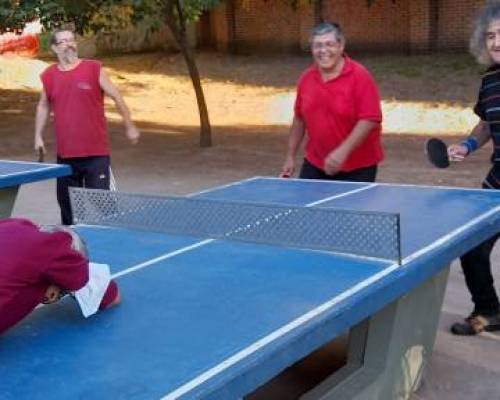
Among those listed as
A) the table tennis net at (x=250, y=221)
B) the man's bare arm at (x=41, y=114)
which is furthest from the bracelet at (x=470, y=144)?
the man's bare arm at (x=41, y=114)

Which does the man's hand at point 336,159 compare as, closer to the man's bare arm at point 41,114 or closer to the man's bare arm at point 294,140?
the man's bare arm at point 294,140

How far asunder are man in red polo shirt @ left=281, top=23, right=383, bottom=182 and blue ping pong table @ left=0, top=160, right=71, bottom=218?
1.64m

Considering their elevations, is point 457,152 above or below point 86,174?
above

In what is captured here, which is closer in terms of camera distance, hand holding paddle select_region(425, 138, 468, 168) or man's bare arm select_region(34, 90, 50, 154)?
hand holding paddle select_region(425, 138, 468, 168)

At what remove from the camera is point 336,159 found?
465 centimetres

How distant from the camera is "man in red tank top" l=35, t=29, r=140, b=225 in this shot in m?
5.68

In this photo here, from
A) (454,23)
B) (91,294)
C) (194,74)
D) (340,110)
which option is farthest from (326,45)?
(454,23)

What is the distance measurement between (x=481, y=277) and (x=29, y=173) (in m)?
2.80

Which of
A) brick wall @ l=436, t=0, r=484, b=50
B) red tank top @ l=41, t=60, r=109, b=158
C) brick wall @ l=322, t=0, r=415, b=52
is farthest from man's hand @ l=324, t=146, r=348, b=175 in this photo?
brick wall @ l=322, t=0, r=415, b=52

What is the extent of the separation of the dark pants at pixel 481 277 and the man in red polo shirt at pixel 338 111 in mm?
848

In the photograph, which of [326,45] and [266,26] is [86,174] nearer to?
[326,45]

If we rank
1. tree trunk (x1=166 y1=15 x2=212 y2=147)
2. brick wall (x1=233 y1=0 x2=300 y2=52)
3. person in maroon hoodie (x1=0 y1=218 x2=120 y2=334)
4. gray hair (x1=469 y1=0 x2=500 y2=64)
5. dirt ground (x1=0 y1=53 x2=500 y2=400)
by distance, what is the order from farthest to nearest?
brick wall (x1=233 y1=0 x2=300 y2=52)
tree trunk (x1=166 y1=15 x2=212 y2=147)
dirt ground (x1=0 y1=53 x2=500 y2=400)
gray hair (x1=469 y1=0 x2=500 y2=64)
person in maroon hoodie (x1=0 y1=218 x2=120 y2=334)

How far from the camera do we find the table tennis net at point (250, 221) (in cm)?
310

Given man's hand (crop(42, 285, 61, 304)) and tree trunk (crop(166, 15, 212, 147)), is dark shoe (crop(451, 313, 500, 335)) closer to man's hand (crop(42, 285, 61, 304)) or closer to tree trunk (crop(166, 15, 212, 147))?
man's hand (crop(42, 285, 61, 304))
